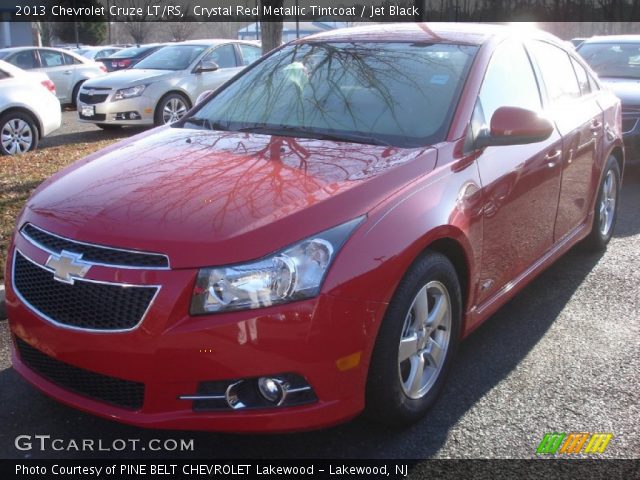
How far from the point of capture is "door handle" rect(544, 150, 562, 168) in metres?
4.22

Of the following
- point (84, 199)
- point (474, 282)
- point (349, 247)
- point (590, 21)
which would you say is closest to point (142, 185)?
point (84, 199)

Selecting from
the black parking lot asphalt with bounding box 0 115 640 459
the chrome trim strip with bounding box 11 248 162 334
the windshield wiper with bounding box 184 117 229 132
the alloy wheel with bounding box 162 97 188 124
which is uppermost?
the windshield wiper with bounding box 184 117 229 132

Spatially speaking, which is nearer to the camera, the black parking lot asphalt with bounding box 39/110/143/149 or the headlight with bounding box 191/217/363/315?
the headlight with bounding box 191/217/363/315

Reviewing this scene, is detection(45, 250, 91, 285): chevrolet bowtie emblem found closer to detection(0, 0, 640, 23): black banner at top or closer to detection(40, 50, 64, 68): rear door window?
detection(0, 0, 640, 23): black banner at top

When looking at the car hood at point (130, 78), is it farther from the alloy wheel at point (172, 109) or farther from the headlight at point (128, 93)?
the alloy wheel at point (172, 109)

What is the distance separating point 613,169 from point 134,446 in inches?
171

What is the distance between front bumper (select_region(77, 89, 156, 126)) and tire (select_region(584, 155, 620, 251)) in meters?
8.47

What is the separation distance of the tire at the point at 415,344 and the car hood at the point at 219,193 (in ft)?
1.36

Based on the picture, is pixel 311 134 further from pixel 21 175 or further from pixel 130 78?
pixel 130 78

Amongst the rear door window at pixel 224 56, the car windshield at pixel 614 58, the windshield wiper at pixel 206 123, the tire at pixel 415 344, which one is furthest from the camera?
the rear door window at pixel 224 56

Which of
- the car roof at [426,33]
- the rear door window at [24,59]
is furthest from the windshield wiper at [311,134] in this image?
the rear door window at [24,59]

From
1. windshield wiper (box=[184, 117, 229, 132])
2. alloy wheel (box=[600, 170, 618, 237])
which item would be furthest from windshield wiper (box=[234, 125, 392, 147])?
alloy wheel (box=[600, 170, 618, 237])

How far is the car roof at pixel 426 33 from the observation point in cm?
423

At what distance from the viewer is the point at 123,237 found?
8.95 feet
